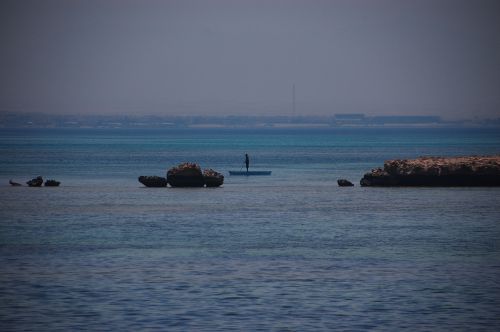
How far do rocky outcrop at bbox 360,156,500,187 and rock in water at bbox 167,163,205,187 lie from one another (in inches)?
527

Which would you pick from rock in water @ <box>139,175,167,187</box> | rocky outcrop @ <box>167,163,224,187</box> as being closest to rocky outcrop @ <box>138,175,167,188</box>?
rock in water @ <box>139,175,167,187</box>

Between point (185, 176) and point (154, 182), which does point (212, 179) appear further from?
point (154, 182)

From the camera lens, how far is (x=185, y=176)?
71.3 meters

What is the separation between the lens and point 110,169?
10594 cm

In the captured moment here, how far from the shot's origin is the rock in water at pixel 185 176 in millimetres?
71312

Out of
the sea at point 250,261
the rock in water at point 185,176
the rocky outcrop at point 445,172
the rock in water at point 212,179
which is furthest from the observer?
the rock in water at point 212,179

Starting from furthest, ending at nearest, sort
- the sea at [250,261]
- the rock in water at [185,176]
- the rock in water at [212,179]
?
the rock in water at [212,179]
the rock in water at [185,176]
the sea at [250,261]

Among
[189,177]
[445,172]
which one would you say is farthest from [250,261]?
[445,172]

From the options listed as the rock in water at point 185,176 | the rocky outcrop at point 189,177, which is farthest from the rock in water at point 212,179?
the rock in water at point 185,176

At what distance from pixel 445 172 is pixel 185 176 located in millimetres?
18166

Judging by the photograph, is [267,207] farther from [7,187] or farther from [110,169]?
[110,169]

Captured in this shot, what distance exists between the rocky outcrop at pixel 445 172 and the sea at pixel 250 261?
14.0 feet

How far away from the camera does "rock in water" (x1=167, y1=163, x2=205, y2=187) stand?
71.3 m

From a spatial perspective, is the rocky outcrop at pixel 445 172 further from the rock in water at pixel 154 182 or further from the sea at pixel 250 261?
the rock in water at pixel 154 182
